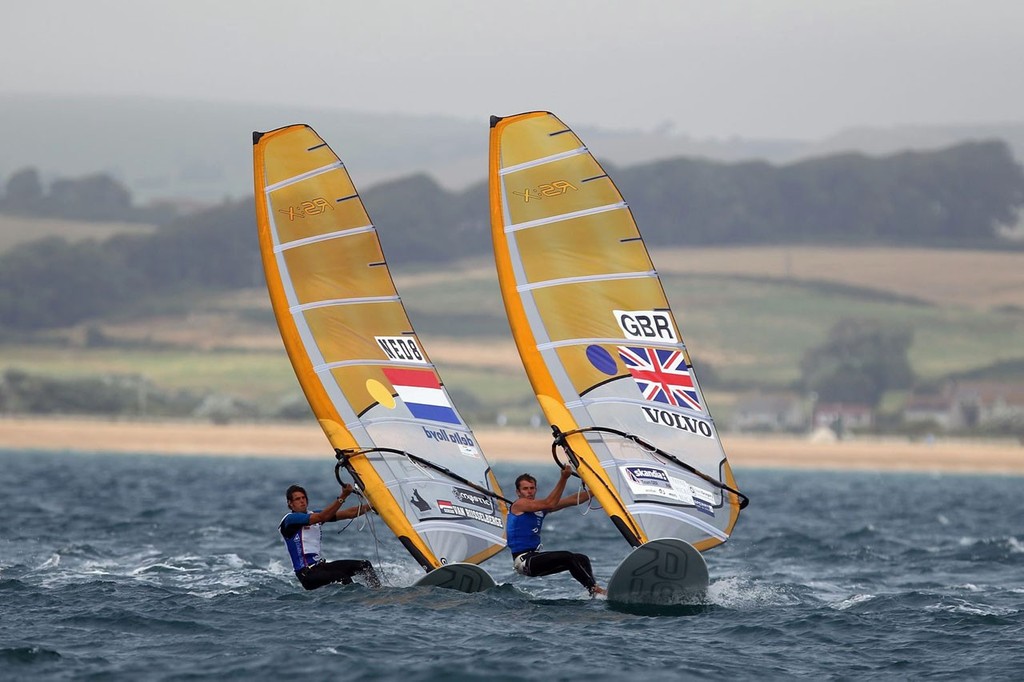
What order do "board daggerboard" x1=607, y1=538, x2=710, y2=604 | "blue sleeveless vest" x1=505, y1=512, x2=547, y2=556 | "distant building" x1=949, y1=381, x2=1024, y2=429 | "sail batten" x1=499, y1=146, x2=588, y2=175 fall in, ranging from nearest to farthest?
"board daggerboard" x1=607, y1=538, x2=710, y2=604 < "blue sleeveless vest" x1=505, y1=512, x2=547, y2=556 < "sail batten" x1=499, y1=146, x2=588, y2=175 < "distant building" x1=949, y1=381, x2=1024, y2=429

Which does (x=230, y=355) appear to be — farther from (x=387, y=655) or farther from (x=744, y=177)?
(x=387, y=655)

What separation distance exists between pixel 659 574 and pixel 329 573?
11.3 feet

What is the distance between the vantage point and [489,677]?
38.5ft

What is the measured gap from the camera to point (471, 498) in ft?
54.4

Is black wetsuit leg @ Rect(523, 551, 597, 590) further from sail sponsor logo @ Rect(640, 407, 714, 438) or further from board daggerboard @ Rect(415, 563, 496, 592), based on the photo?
sail sponsor logo @ Rect(640, 407, 714, 438)

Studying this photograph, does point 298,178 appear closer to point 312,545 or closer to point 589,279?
point 589,279

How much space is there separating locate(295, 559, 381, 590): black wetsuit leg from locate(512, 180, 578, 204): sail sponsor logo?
4.20 m

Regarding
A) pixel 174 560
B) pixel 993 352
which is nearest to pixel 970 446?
pixel 993 352

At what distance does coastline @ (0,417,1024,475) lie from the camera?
75.9 m

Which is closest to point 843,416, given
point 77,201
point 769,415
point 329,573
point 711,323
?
point 769,415

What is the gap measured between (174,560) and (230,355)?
97.4m

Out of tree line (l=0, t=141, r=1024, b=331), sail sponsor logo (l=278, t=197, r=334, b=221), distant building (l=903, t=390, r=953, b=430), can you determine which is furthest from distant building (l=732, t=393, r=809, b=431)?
sail sponsor logo (l=278, t=197, r=334, b=221)

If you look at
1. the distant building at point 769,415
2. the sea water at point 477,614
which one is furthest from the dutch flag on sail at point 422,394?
the distant building at point 769,415

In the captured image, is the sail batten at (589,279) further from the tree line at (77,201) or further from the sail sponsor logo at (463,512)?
the tree line at (77,201)
